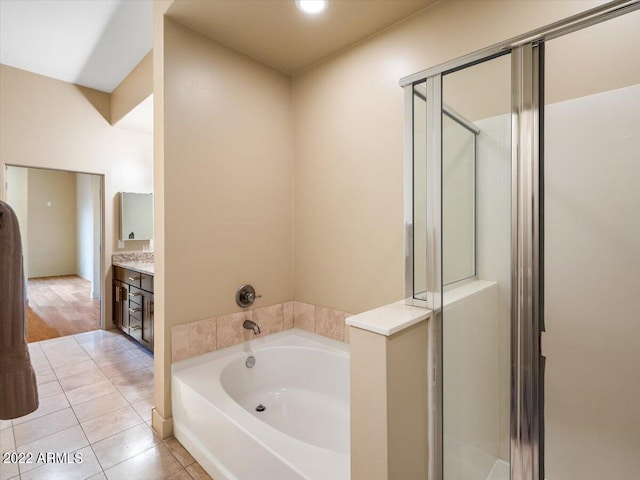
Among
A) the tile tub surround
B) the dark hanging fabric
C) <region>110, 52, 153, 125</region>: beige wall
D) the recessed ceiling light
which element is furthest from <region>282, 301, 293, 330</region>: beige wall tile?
<region>110, 52, 153, 125</region>: beige wall

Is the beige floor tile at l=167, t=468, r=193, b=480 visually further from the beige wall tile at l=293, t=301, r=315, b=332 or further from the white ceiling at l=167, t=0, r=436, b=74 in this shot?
the white ceiling at l=167, t=0, r=436, b=74

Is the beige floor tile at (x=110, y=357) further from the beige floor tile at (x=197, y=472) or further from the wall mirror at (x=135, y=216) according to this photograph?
the beige floor tile at (x=197, y=472)

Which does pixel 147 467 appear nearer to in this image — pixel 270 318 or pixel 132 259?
pixel 270 318

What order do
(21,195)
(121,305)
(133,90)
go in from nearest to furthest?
1. (133,90)
2. (121,305)
3. (21,195)

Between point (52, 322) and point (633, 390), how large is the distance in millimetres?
Result: 5807

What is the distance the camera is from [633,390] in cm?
131

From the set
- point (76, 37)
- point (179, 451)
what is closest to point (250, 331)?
point (179, 451)

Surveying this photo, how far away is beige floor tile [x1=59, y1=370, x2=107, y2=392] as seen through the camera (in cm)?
265

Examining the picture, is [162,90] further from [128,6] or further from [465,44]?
[465,44]

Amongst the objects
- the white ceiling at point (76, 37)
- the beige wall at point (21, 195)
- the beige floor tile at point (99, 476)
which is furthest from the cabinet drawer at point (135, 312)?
the beige wall at point (21, 195)

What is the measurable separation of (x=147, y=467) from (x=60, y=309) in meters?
4.47

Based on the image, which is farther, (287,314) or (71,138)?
(71,138)

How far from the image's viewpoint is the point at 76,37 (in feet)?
9.30

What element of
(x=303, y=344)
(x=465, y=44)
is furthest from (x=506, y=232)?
(x=303, y=344)
